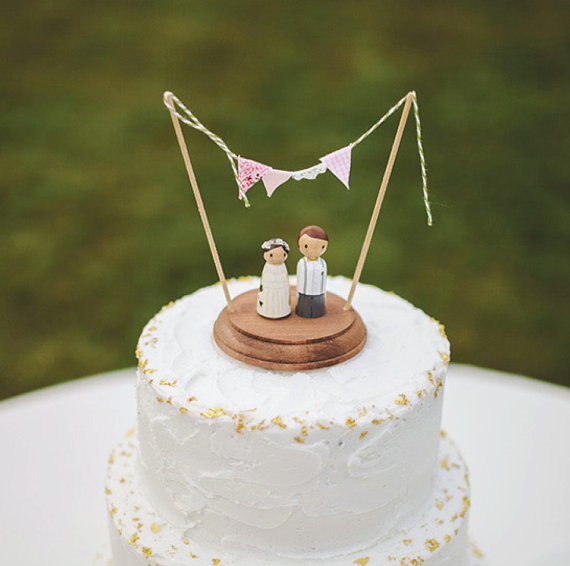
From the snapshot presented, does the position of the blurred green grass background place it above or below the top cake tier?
below

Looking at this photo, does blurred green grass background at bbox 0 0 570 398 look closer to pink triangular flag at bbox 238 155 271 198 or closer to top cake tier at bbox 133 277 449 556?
top cake tier at bbox 133 277 449 556

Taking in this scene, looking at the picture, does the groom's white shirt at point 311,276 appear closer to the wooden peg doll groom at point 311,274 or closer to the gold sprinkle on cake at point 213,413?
the wooden peg doll groom at point 311,274

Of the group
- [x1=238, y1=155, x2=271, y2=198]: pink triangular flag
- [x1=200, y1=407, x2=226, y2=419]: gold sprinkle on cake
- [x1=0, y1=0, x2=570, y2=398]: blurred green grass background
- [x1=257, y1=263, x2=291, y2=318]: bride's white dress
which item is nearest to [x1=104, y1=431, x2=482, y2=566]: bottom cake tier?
[x1=200, y1=407, x2=226, y2=419]: gold sprinkle on cake

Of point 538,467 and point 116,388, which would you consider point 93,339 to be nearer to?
point 116,388

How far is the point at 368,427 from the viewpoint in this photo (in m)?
2.02

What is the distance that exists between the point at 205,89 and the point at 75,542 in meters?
5.89

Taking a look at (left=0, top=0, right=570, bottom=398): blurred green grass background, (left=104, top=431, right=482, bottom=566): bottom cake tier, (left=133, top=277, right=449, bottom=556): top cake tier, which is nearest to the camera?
(left=133, top=277, right=449, bottom=556): top cake tier

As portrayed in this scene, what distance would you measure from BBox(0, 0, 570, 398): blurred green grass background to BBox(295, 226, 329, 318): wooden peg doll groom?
2.88 m

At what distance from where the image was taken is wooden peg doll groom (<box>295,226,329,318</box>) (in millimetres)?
2178

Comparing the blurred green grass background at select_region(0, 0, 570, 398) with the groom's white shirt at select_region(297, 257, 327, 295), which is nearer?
the groom's white shirt at select_region(297, 257, 327, 295)

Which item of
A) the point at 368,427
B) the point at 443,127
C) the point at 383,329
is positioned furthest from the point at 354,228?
the point at 368,427

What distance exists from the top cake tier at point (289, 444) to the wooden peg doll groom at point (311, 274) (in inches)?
7.8

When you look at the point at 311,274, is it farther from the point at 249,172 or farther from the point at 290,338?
the point at 249,172

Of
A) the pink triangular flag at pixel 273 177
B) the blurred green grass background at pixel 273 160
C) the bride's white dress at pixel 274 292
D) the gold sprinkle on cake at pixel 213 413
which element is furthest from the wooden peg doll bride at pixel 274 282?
the blurred green grass background at pixel 273 160
